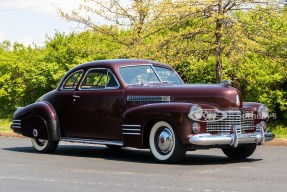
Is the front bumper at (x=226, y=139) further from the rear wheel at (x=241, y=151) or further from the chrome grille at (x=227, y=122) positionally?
the rear wheel at (x=241, y=151)

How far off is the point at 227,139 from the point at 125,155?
2844 mm

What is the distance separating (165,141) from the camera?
10.4m

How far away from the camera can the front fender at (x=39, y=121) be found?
40.4 feet

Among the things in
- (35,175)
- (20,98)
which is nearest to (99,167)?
(35,175)

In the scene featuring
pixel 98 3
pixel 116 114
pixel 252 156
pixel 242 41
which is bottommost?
pixel 252 156

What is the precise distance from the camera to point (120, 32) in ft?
83.6

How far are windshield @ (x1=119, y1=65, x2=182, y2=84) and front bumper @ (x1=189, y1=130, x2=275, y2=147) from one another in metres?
1.90

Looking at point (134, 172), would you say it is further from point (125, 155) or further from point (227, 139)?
point (125, 155)

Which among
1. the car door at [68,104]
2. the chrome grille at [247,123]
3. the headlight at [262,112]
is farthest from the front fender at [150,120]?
the headlight at [262,112]

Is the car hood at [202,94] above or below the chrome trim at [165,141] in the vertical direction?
above

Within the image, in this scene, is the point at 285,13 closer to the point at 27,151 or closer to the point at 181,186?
the point at 27,151

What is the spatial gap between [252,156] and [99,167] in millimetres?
3444

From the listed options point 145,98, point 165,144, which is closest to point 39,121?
point 145,98

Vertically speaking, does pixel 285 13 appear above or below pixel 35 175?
above
